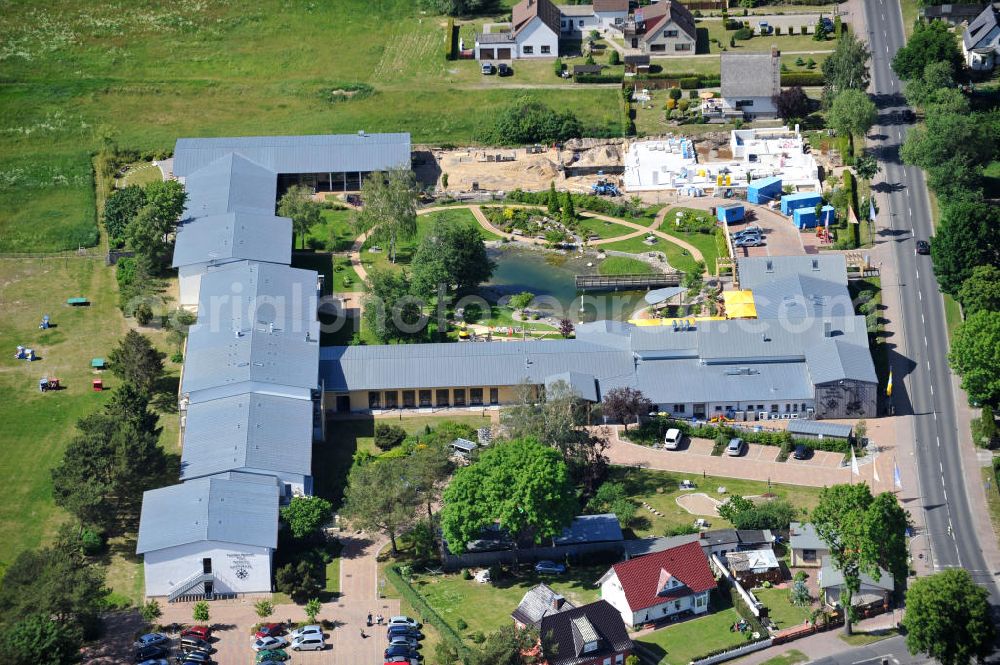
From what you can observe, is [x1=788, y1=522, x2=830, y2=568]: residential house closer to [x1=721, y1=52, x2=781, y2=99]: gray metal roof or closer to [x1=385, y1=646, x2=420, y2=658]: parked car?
[x1=385, y1=646, x2=420, y2=658]: parked car

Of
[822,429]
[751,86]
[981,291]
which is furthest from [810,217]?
[822,429]

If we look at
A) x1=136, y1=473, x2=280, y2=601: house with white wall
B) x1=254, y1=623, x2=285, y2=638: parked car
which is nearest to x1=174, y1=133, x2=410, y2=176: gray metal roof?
x1=136, y1=473, x2=280, y2=601: house with white wall

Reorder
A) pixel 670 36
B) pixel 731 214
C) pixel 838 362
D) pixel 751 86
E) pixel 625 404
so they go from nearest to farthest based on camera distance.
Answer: pixel 625 404 → pixel 838 362 → pixel 731 214 → pixel 751 86 → pixel 670 36

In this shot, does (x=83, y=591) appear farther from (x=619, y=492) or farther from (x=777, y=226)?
(x=777, y=226)

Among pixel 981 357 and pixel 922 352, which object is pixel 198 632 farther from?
pixel 922 352

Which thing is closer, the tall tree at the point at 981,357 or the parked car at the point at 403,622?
the parked car at the point at 403,622


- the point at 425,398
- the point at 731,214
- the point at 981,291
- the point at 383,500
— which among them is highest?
the point at 731,214

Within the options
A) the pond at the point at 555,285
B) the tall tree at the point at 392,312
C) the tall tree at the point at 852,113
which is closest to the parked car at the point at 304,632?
the tall tree at the point at 392,312

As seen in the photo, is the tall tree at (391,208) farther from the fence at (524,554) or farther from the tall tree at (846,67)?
the tall tree at (846,67)
